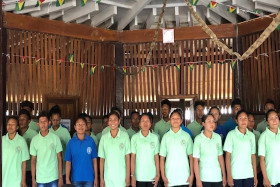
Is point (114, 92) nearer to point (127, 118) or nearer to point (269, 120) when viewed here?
point (127, 118)

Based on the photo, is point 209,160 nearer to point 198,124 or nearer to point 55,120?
point 198,124

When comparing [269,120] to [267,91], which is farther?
[267,91]

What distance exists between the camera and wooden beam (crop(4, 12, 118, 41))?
6.81m

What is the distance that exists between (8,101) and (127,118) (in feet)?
7.61

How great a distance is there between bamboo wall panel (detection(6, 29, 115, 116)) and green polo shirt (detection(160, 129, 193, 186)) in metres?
3.37

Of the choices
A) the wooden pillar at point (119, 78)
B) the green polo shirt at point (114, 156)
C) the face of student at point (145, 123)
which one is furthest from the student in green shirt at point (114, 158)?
the wooden pillar at point (119, 78)

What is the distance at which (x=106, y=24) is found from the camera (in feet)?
26.3

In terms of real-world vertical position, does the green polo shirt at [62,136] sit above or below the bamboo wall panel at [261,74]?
below

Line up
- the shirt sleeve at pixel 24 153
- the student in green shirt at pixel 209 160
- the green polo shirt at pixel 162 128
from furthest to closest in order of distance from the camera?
the green polo shirt at pixel 162 128 → the shirt sleeve at pixel 24 153 → the student in green shirt at pixel 209 160

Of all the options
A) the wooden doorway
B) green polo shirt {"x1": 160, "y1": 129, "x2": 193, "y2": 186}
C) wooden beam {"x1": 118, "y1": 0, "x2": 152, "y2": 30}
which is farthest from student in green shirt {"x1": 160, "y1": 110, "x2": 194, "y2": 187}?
the wooden doorway

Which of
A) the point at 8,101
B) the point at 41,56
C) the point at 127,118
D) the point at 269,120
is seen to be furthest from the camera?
the point at 127,118

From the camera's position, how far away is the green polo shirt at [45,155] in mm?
4605

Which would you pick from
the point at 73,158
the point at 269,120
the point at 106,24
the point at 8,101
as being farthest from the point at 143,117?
the point at 106,24

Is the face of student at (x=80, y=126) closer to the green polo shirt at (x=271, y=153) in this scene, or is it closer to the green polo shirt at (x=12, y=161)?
the green polo shirt at (x=12, y=161)
